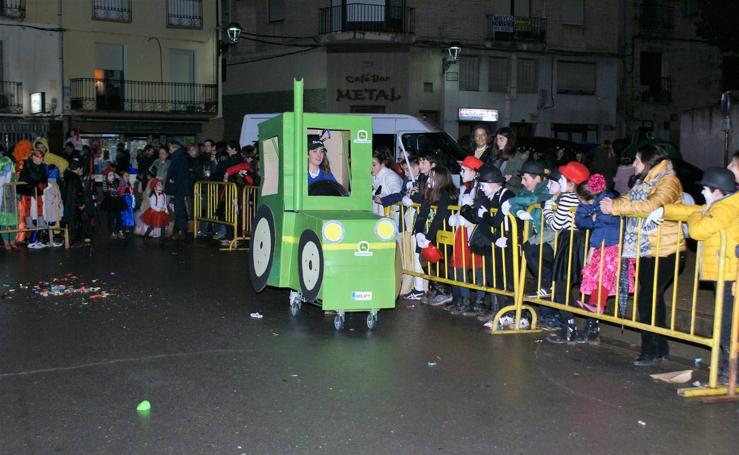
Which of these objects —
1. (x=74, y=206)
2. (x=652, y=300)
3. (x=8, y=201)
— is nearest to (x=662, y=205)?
(x=652, y=300)

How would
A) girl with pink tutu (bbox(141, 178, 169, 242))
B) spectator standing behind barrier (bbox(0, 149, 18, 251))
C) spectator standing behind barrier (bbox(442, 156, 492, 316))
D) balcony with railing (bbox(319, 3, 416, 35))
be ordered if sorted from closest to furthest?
1. spectator standing behind barrier (bbox(442, 156, 492, 316))
2. spectator standing behind barrier (bbox(0, 149, 18, 251))
3. girl with pink tutu (bbox(141, 178, 169, 242))
4. balcony with railing (bbox(319, 3, 416, 35))

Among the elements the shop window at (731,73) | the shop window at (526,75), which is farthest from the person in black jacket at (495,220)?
the shop window at (731,73)

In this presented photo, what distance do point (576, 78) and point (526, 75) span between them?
2594 millimetres

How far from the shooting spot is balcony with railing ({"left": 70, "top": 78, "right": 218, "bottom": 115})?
3612 centimetres

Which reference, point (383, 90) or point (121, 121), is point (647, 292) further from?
point (121, 121)

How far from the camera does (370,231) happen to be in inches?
341

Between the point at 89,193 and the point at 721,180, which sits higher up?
the point at 721,180

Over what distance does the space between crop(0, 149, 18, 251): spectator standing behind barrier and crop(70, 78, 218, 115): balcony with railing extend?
21.8m

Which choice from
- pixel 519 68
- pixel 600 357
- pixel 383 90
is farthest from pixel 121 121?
pixel 600 357

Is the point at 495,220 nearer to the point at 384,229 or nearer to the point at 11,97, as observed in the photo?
the point at 384,229

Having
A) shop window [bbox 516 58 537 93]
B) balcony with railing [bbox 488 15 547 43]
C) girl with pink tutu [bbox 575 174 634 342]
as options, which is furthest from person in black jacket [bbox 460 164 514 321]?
shop window [bbox 516 58 537 93]

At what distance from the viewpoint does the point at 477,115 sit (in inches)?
1359

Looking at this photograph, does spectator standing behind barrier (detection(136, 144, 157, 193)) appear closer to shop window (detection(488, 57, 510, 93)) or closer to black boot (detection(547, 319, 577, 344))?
black boot (detection(547, 319, 577, 344))

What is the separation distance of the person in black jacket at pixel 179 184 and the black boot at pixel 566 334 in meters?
10.5
